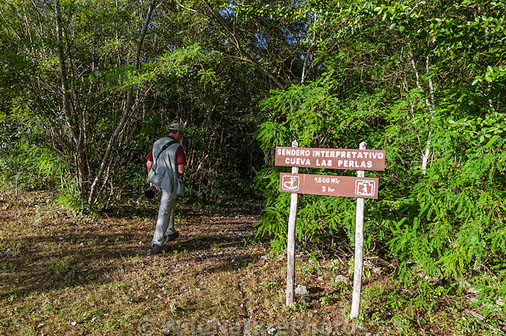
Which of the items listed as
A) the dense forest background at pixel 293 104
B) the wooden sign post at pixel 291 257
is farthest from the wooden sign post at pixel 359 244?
the wooden sign post at pixel 291 257

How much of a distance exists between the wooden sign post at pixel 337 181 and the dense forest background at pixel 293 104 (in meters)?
0.51

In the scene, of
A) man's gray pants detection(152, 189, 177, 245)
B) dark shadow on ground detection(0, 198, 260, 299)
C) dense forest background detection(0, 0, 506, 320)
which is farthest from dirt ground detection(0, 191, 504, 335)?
dense forest background detection(0, 0, 506, 320)

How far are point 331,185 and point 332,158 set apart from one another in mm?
304

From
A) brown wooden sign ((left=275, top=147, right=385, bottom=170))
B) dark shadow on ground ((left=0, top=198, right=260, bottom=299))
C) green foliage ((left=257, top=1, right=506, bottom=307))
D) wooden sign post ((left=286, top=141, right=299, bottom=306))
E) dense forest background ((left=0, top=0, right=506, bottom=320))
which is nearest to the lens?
green foliage ((left=257, top=1, right=506, bottom=307))

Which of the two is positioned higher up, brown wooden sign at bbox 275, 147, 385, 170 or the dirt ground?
brown wooden sign at bbox 275, 147, 385, 170

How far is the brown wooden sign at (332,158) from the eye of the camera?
3.58 meters

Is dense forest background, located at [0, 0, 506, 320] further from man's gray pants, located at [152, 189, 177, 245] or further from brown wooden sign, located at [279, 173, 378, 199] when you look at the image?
man's gray pants, located at [152, 189, 177, 245]

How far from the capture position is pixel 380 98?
440 centimetres

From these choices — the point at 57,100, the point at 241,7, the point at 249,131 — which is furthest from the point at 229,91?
the point at 57,100

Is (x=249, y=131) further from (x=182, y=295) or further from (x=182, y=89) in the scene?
(x=182, y=295)

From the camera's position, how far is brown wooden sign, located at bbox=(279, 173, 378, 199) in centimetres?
364

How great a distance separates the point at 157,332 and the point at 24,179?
7.64m

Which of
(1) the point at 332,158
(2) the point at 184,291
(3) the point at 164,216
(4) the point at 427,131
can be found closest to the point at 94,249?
(3) the point at 164,216

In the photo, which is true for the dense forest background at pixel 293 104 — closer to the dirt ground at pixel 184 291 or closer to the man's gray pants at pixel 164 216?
the dirt ground at pixel 184 291
